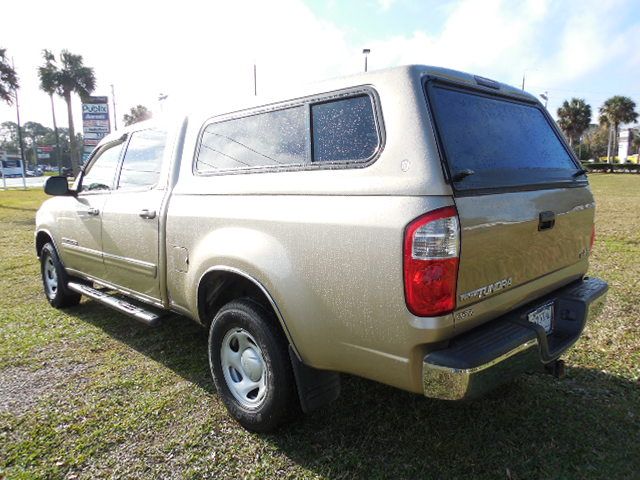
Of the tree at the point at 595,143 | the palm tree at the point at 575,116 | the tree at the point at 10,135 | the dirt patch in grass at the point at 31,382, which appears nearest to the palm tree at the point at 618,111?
the palm tree at the point at 575,116

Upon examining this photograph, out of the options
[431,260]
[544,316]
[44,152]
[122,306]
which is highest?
[44,152]

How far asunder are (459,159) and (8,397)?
→ 11.4 ft

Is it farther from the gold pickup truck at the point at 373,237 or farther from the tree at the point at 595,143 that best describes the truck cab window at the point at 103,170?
the tree at the point at 595,143

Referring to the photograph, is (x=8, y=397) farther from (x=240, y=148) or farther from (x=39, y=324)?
(x=240, y=148)

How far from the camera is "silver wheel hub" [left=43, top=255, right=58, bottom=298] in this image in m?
5.39

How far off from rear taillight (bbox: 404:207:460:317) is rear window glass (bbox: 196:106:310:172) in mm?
859

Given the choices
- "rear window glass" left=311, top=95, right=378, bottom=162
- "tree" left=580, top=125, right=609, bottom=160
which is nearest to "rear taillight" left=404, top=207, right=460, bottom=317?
"rear window glass" left=311, top=95, right=378, bottom=162

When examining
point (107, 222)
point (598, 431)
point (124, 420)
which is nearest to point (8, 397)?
point (124, 420)

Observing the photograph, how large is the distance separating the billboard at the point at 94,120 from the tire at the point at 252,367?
26185 mm

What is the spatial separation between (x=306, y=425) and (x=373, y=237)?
1.45m

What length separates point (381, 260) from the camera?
205 centimetres

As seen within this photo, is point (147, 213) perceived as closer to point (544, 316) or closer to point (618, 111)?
point (544, 316)

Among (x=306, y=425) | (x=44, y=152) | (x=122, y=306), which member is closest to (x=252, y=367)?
(x=306, y=425)

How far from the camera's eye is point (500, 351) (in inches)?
81.6
